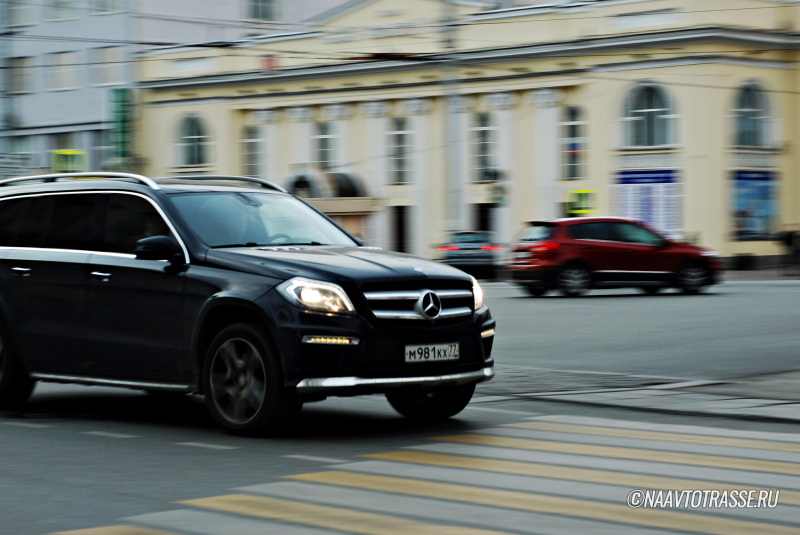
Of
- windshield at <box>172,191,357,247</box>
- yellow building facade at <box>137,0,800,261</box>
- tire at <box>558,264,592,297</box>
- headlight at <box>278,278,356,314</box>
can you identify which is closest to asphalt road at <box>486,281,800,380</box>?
tire at <box>558,264,592,297</box>

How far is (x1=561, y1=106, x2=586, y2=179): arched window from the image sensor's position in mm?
44531

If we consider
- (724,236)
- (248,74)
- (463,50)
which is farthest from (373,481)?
(248,74)

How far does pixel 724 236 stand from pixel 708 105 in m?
4.20

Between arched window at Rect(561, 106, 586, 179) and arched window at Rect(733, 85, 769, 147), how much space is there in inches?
212

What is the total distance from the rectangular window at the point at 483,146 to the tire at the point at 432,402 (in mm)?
38130

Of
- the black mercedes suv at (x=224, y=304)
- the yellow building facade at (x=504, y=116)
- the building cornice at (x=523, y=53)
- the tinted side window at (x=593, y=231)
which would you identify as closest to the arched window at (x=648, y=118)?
the yellow building facade at (x=504, y=116)

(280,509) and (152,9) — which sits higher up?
(152,9)

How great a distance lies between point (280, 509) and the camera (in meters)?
5.96

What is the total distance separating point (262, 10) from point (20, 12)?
11.6 meters

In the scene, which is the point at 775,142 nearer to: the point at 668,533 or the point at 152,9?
the point at 152,9

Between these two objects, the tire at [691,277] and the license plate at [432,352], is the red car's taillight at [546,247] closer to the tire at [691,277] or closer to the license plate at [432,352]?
the tire at [691,277]

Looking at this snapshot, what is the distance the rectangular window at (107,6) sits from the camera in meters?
57.9

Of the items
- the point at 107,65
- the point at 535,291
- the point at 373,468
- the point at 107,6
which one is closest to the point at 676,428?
the point at 373,468

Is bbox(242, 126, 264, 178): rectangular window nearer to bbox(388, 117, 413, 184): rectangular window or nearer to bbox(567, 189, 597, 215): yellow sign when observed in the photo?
bbox(388, 117, 413, 184): rectangular window
